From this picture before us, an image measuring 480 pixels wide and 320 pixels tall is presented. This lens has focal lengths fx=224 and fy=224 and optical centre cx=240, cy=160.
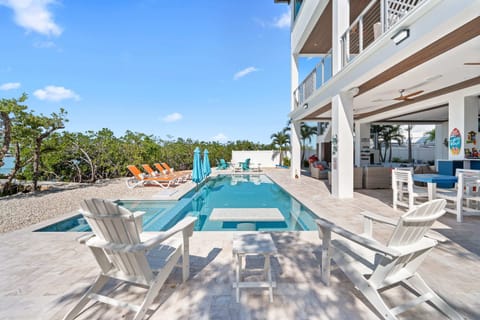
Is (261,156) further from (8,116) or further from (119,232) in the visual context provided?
(119,232)

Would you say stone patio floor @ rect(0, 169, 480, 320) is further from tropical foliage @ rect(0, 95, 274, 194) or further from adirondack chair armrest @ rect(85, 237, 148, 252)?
tropical foliage @ rect(0, 95, 274, 194)

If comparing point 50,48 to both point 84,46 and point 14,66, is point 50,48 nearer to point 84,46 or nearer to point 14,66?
point 84,46

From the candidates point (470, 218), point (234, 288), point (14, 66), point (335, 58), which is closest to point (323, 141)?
point (335, 58)

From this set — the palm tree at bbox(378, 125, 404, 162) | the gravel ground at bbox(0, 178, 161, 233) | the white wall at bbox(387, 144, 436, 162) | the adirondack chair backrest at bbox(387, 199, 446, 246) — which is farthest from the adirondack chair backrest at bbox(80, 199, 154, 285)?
the white wall at bbox(387, 144, 436, 162)

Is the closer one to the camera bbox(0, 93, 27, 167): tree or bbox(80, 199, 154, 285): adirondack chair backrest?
bbox(80, 199, 154, 285): adirondack chair backrest

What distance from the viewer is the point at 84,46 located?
425 inches

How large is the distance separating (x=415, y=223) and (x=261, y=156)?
20010 millimetres

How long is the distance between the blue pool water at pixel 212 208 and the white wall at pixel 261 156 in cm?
1286

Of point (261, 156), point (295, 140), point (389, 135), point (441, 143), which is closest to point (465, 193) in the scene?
point (295, 140)

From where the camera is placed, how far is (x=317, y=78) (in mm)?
8391

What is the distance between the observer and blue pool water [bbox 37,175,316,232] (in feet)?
15.1

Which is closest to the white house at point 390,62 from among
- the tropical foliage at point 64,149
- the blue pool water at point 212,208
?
the blue pool water at point 212,208

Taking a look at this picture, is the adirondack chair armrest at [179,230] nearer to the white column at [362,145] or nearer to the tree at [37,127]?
the tree at [37,127]

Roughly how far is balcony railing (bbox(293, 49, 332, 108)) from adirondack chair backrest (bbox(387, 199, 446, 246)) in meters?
6.31
